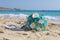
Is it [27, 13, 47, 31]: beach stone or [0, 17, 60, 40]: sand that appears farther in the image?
[27, 13, 47, 31]: beach stone

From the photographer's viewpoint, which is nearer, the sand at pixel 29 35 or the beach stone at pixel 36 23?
the sand at pixel 29 35

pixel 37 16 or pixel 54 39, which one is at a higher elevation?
pixel 37 16

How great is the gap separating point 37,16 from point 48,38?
789mm

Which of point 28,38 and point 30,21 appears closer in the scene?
point 28,38

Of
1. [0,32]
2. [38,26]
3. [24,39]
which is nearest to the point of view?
[24,39]

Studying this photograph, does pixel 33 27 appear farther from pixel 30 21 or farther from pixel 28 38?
pixel 28 38

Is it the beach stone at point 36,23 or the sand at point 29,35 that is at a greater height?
the beach stone at point 36,23

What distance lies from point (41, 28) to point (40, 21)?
0.13m

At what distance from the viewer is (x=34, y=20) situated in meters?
3.19

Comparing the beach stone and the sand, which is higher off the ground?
Answer: the beach stone

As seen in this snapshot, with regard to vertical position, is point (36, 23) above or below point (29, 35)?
above

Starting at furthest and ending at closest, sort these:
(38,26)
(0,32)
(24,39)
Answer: (38,26) → (0,32) → (24,39)

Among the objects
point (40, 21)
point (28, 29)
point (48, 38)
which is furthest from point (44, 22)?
point (48, 38)

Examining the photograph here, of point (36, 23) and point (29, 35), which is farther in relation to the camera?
point (36, 23)
